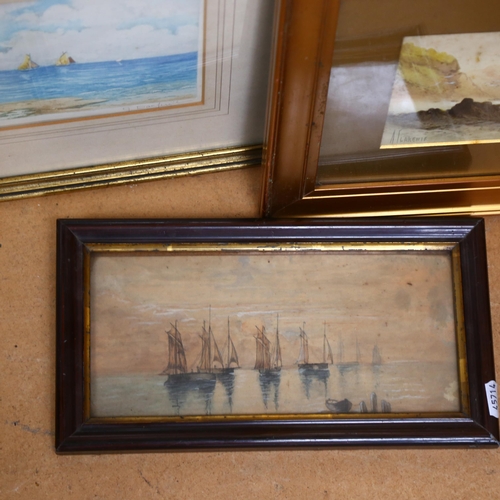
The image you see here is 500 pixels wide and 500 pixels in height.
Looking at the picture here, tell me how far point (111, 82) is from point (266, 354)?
20.6 inches

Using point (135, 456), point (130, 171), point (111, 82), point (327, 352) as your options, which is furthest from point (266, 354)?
point (111, 82)

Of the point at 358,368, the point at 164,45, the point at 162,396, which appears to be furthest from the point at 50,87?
the point at 358,368

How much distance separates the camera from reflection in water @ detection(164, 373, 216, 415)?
95 centimetres

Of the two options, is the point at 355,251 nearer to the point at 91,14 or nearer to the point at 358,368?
the point at 358,368

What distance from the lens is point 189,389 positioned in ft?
3.12

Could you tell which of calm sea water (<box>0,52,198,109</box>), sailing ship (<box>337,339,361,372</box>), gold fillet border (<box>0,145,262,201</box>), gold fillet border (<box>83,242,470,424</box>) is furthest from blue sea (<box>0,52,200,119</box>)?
sailing ship (<box>337,339,361,372</box>)

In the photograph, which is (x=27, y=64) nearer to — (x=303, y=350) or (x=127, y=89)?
(x=127, y=89)

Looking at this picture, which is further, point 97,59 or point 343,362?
point 343,362

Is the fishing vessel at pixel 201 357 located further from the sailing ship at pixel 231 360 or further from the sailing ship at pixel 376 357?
the sailing ship at pixel 376 357

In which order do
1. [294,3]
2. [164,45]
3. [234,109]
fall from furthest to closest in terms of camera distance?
1. [234,109]
2. [164,45]
3. [294,3]

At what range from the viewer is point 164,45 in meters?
0.79

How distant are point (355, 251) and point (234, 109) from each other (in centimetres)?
33

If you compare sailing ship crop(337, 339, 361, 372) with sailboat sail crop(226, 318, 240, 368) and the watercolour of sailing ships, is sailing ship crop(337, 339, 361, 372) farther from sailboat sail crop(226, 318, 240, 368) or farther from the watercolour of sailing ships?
the watercolour of sailing ships
